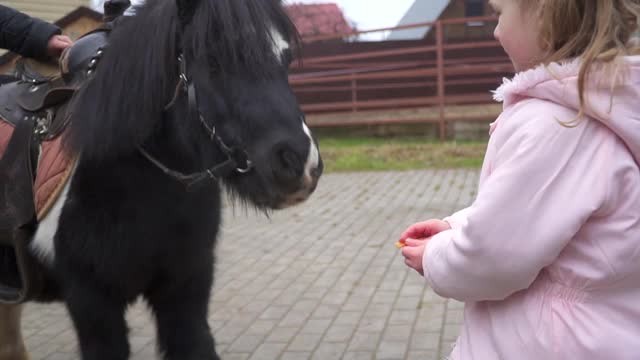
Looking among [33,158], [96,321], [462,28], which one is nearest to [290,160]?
[96,321]

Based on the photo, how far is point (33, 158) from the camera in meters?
2.70

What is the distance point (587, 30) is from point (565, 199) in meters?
0.36

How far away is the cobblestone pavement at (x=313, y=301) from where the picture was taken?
14.0ft

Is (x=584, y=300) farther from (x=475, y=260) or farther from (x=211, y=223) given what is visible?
(x=211, y=223)

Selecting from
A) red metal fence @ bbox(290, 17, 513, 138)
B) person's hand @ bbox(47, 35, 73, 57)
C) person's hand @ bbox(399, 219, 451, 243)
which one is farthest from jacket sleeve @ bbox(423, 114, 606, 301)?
Answer: red metal fence @ bbox(290, 17, 513, 138)

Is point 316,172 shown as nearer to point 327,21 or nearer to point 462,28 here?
point 462,28

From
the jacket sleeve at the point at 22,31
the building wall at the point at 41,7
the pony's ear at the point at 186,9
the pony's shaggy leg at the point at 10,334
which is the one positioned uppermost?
the pony's ear at the point at 186,9

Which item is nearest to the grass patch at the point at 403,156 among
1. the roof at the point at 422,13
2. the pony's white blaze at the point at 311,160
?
the roof at the point at 422,13

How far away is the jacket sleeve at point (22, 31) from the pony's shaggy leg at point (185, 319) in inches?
50.6

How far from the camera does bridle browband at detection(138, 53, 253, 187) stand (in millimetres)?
2145

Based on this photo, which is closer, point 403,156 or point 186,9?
point 186,9

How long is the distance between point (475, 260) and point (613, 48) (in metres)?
0.51

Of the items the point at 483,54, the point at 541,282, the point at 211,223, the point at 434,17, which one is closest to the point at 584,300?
the point at 541,282

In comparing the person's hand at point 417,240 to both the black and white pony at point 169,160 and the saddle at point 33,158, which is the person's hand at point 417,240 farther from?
the saddle at point 33,158
